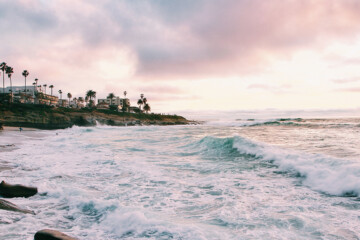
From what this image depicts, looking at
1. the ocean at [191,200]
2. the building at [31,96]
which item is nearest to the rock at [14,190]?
the ocean at [191,200]

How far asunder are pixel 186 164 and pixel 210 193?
454 centimetres

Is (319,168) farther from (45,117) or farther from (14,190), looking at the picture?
(45,117)

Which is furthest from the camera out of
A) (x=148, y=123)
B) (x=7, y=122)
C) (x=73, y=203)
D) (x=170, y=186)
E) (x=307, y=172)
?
(x=148, y=123)

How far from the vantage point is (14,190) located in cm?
614

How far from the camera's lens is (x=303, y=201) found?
6047 millimetres

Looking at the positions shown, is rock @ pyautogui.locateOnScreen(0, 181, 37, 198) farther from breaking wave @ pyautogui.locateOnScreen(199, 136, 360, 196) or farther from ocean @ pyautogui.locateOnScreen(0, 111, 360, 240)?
breaking wave @ pyautogui.locateOnScreen(199, 136, 360, 196)

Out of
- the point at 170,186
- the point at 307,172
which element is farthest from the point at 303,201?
the point at 170,186

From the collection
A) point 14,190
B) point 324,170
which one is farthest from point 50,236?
point 324,170

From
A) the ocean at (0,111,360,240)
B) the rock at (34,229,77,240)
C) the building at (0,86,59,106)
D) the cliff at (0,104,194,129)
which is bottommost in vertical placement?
the ocean at (0,111,360,240)

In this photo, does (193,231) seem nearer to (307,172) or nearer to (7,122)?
(307,172)

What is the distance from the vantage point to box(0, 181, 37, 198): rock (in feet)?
19.8

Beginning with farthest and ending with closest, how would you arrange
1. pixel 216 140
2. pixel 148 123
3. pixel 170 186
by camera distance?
pixel 148 123
pixel 216 140
pixel 170 186

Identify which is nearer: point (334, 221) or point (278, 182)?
point (334, 221)

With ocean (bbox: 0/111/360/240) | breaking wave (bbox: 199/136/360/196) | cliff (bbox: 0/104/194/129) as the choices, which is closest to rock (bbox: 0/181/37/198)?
ocean (bbox: 0/111/360/240)
